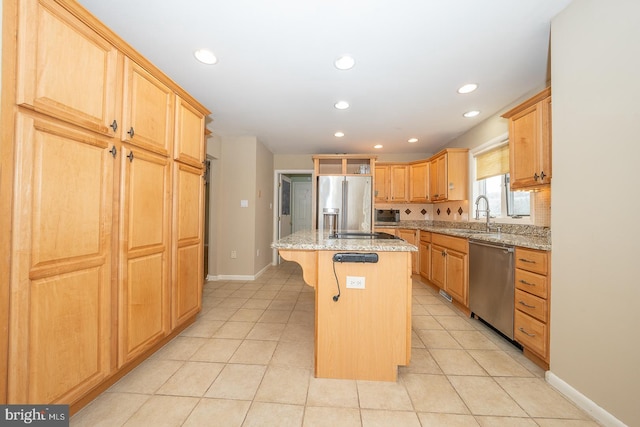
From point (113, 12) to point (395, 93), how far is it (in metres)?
2.38

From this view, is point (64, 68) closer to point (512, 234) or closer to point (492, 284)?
point (492, 284)

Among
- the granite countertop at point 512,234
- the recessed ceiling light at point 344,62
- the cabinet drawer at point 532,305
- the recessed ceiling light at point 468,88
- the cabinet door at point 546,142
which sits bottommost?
the cabinet drawer at point 532,305

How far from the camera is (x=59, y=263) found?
1151mm

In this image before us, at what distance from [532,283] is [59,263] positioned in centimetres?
289

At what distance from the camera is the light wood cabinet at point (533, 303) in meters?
1.67

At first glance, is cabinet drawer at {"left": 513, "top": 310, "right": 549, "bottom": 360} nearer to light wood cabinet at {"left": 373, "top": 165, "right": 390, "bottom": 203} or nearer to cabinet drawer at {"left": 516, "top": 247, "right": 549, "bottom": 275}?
cabinet drawer at {"left": 516, "top": 247, "right": 549, "bottom": 275}

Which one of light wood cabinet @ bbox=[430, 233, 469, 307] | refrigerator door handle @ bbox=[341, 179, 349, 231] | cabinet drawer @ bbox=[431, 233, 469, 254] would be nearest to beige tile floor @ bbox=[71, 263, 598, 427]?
light wood cabinet @ bbox=[430, 233, 469, 307]

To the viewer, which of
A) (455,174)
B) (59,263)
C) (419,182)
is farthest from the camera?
(419,182)

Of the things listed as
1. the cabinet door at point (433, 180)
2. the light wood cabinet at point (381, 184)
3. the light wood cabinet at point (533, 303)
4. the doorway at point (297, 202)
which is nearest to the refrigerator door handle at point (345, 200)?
the light wood cabinet at point (381, 184)

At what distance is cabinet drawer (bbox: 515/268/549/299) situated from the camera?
66.1 inches

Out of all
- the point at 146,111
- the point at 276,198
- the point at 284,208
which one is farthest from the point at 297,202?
the point at 146,111

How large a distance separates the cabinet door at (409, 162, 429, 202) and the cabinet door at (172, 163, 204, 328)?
12.4 ft

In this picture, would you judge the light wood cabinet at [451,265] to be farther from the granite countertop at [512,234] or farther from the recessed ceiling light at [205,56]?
the recessed ceiling light at [205,56]

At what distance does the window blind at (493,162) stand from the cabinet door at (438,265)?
121 cm
